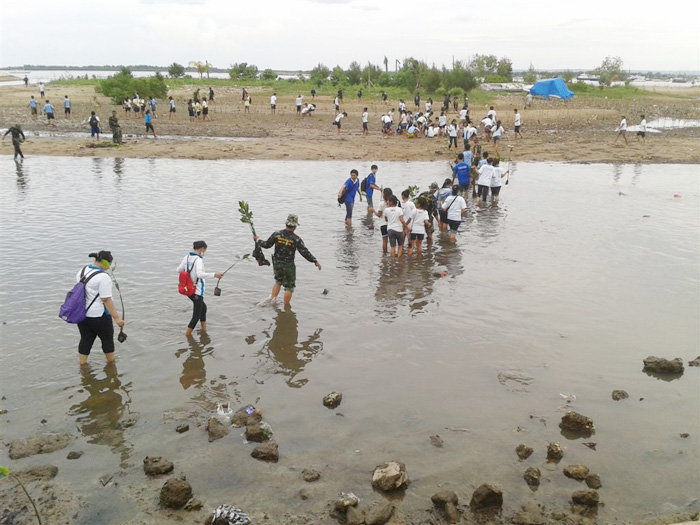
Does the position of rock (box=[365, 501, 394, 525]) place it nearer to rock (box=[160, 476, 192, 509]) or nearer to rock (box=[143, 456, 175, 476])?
rock (box=[160, 476, 192, 509])

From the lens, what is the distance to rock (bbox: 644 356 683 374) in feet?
27.1

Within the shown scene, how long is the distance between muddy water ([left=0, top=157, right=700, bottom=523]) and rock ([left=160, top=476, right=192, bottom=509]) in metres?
0.21

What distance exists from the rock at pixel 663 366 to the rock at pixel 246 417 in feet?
18.5

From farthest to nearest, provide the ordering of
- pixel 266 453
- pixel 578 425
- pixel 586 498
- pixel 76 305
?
pixel 76 305, pixel 578 425, pixel 266 453, pixel 586 498

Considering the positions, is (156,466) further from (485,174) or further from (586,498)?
(485,174)

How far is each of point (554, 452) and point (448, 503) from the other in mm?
1593

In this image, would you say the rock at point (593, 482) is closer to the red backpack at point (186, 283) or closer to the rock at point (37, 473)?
the rock at point (37, 473)

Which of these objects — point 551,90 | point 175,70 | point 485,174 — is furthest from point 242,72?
point 485,174

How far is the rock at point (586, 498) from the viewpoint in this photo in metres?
5.65

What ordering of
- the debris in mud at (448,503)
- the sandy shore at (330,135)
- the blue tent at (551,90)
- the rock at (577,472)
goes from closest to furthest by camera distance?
the debris in mud at (448,503), the rock at (577,472), the sandy shore at (330,135), the blue tent at (551,90)

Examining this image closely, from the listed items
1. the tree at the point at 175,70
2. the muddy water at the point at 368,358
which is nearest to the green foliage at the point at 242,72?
the tree at the point at 175,70

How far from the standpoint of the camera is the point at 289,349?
29.5 ft

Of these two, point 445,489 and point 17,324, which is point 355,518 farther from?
point 17,324

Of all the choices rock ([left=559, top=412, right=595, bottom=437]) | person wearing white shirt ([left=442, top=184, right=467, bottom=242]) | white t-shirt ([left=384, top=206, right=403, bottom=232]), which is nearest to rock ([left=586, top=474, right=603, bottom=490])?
rock ([left=559, top=412, right=595, bottom=437])
